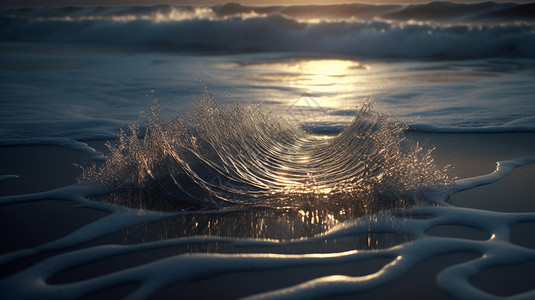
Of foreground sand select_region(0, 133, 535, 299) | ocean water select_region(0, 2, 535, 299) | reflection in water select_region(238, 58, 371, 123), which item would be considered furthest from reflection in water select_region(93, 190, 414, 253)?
reflection in water select_region(238, 58, 371, 123)

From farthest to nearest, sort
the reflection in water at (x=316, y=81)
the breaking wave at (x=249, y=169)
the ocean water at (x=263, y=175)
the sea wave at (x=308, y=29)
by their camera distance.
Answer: the sea wave at (x=308, y=29), the reflection in water at (x=316, y=81), the breaking wave at (x=249, y=169), the ocean water at (x=263, y=175)

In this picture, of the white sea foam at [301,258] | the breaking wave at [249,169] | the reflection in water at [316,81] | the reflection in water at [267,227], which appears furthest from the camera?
the reflection in water at [316,81]

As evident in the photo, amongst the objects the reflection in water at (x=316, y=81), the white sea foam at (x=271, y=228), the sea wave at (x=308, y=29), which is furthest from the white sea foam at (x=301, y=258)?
the sea wave at (x=308, y=29)

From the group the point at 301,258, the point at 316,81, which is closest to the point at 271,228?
the point at 301,258

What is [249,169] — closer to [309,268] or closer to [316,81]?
[309,268]

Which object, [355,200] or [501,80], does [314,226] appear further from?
[501,80]

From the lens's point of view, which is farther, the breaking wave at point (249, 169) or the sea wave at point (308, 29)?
the sea wave at point (308, 29)

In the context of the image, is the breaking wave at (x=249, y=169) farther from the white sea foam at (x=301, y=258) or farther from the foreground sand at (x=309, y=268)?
the foreground sand at (x=309, y=268)
